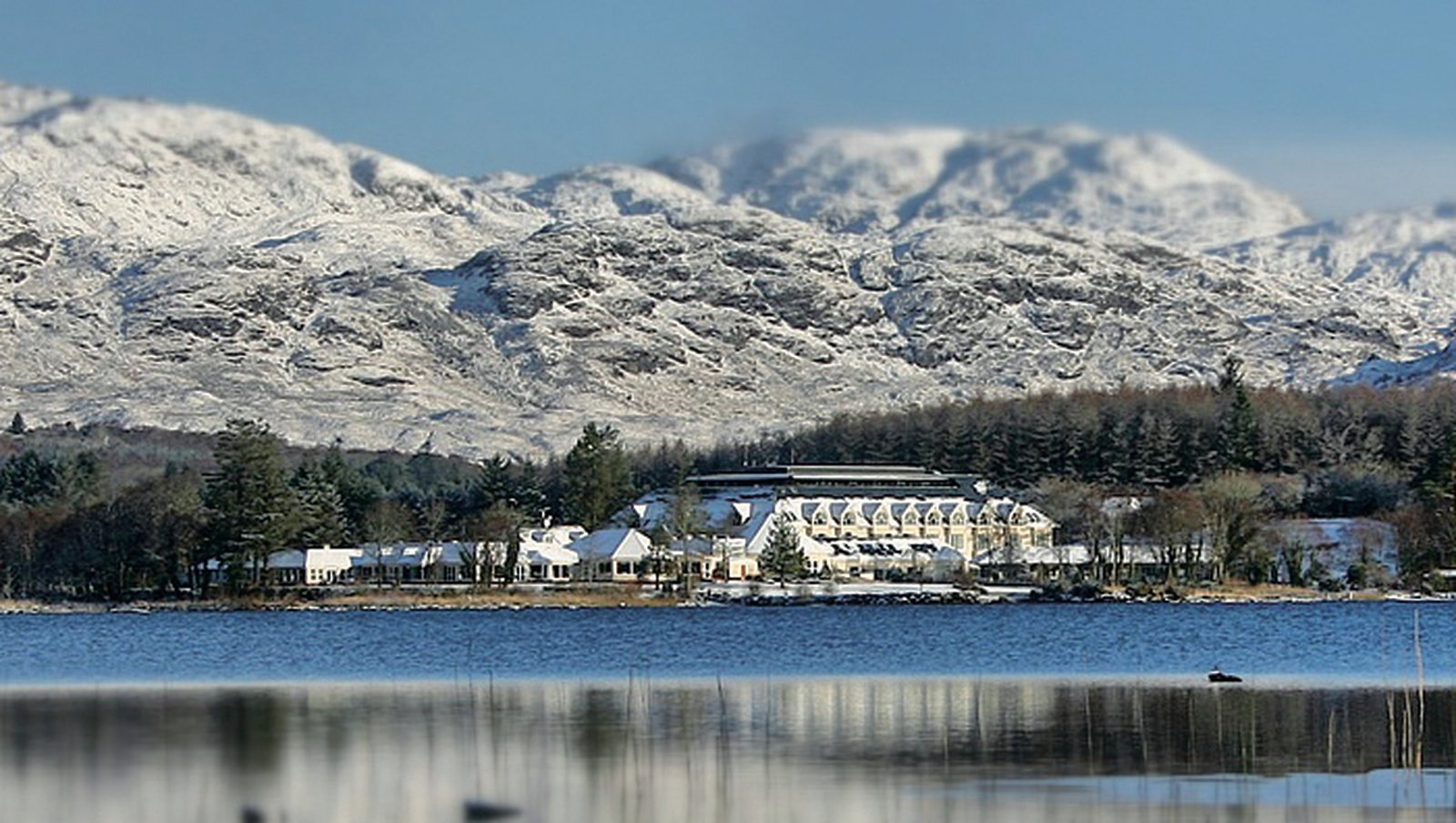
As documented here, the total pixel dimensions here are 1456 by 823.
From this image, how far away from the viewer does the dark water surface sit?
6153 cm

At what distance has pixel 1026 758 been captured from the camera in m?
37.9

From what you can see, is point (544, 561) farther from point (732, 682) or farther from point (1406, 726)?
point (1406, 726)

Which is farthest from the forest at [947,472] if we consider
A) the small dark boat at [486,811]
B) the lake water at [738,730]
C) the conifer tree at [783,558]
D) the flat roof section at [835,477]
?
the small dark boat at [486,811]

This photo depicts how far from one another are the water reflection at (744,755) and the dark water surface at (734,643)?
8.60 meters

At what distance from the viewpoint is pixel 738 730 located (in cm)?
4344

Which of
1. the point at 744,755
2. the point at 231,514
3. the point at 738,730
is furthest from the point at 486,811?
the point at 231,514

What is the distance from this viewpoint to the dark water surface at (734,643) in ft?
202

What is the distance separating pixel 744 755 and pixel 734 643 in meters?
38.4

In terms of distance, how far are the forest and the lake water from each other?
37.7 metres

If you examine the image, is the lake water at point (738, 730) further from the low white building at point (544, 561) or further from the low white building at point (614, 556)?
the low white building at point (614, 556)

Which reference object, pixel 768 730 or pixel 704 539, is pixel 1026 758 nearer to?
pixel 768 730

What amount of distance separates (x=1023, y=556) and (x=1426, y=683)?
82.5 metres

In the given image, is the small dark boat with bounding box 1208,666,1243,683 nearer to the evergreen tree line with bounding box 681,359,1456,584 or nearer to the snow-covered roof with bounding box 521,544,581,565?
the evergreen tree line with bounding box 681,359,1456,584

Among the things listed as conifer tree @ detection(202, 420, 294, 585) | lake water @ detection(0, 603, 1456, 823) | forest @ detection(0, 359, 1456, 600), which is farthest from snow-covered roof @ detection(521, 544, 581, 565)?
lake water @ detection(0, 603, 1456, 823)
